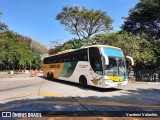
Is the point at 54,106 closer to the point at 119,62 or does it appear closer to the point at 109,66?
the point at 109,66

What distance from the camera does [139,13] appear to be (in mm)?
36625

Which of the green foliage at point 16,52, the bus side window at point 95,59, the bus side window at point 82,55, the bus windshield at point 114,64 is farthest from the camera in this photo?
the green foliage at point 16,52

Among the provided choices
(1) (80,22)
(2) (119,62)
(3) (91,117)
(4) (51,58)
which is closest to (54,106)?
(3) (91,117)

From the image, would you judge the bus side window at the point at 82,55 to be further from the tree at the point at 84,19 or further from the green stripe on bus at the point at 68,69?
the tree at the point at 84,19

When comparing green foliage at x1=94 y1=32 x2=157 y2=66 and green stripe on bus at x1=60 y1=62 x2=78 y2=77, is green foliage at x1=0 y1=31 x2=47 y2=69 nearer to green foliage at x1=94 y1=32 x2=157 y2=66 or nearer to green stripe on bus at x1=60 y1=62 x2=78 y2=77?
green stripe on bus at x1=60 y1=62 x2=78 y2=77

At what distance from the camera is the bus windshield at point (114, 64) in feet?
43.4

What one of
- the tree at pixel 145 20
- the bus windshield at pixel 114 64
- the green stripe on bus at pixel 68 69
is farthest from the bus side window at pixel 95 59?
the tree at pixel 145 20

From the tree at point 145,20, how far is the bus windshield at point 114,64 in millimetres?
21522

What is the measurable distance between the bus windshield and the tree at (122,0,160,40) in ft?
70.6

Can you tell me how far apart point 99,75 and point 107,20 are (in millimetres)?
29460

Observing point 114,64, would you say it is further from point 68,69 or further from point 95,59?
point 68,69

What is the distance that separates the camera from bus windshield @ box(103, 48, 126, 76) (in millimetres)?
13238

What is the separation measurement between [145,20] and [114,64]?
83.2ft

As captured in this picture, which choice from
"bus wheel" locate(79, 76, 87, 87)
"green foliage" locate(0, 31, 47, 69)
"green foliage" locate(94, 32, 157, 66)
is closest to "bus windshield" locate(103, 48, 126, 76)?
"bus wheel" locate(79, 76, 87, 87)
